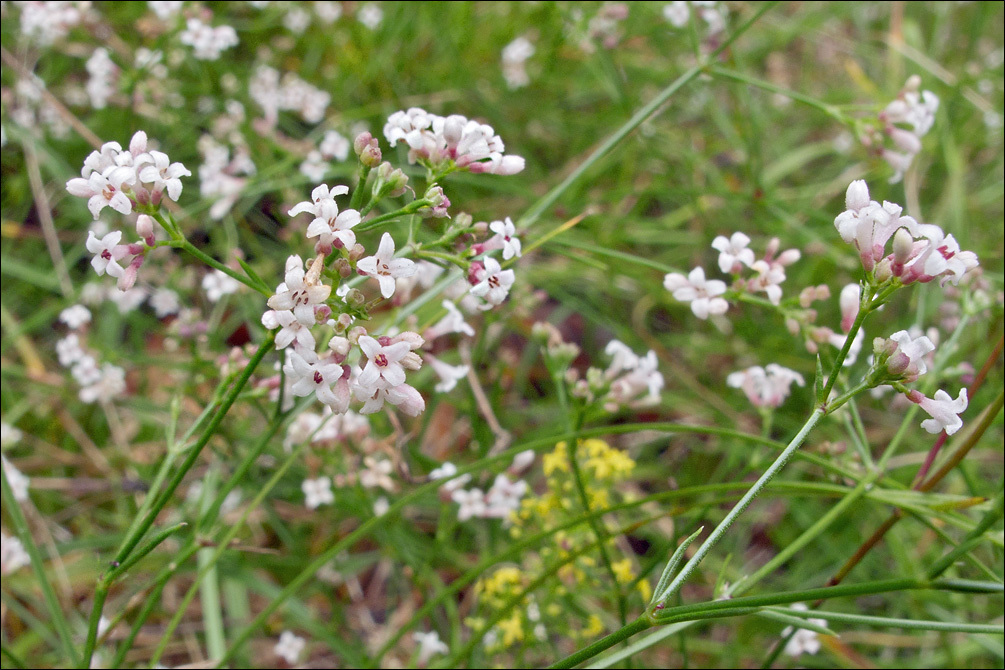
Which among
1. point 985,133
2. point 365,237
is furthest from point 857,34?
point 365,237

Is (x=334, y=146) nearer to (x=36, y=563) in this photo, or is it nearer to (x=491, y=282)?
(x=491, y=282)

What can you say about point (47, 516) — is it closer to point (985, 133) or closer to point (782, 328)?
point (782, 328)

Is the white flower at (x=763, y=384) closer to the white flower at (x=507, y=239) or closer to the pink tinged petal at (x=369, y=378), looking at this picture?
the white flower at (x=507, y=239)

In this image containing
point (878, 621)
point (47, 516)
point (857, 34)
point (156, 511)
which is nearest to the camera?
point (878, 621)

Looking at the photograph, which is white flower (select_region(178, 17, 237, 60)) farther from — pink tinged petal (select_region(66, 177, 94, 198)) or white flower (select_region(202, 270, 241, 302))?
pink tinged petal (select_region(66, 177, 94, 198))

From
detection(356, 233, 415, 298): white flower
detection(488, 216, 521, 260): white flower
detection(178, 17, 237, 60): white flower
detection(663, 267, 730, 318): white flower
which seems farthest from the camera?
detection(178, 17, 237, 60): white flower

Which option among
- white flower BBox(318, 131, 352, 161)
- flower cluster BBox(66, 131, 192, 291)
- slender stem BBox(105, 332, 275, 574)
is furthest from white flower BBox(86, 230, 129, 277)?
white flower BBox(318, 131, 352, 161)

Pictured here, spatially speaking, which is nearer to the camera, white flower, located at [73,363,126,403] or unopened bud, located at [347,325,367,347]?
unopened bud, located at [347,325,367,347]
